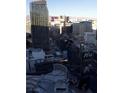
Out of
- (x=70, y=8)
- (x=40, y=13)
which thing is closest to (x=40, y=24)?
(x=40, y=13)

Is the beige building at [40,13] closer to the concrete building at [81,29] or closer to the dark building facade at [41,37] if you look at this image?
the dark building facade at [41,37]

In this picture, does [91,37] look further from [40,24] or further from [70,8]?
[40,24]

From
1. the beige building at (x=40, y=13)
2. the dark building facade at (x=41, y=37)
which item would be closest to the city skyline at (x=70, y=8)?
the beige building at (x=40, y=13)

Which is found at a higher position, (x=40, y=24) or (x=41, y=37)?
(x=40, y=24)

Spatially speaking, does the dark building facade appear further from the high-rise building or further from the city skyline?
the city skyline
